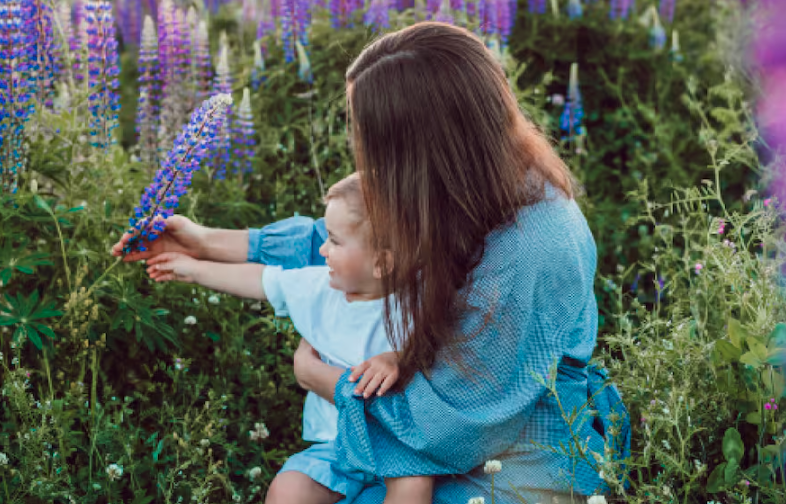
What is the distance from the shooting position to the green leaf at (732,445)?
2.21m

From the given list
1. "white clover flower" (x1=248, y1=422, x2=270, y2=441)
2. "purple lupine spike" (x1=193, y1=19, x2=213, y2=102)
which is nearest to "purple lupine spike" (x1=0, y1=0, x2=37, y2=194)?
"purple lupine spike" (x1=193, y1=19, x2=213, y2=102)

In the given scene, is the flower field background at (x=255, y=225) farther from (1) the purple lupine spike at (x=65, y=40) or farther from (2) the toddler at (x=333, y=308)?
(2) the toddler at (x=333, y=308)

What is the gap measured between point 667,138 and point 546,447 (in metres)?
2.54

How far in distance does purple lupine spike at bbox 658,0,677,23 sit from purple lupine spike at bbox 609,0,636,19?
0.36 meters

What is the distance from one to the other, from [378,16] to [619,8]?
5.24ft

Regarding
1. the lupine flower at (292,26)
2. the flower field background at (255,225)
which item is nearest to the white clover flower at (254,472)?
the flower field background at (255,225)

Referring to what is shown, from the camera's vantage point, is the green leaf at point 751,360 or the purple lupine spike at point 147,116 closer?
the green leaf at point 751,360

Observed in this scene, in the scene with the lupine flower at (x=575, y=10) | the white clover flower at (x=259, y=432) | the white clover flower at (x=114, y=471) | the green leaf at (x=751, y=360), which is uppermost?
the lupine flower at (x=575, y=10)

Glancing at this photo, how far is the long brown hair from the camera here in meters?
2.10

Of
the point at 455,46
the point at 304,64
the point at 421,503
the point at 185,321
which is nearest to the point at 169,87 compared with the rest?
the point at 304,64

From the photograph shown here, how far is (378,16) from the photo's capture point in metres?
4.09

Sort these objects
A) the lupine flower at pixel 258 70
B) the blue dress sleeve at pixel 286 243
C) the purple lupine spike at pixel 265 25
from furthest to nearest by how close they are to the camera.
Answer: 1. the purple lupine spike at pixel 265 25
2. the lupine flower at pixel 258 70
3. the blue dress sleeve at pixel 286 243

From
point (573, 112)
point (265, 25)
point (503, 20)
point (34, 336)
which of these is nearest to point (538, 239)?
point (34, 336)

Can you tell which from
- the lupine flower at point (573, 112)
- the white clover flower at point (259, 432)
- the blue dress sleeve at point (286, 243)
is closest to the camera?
the blue dress sleeve at point (286, 243)
